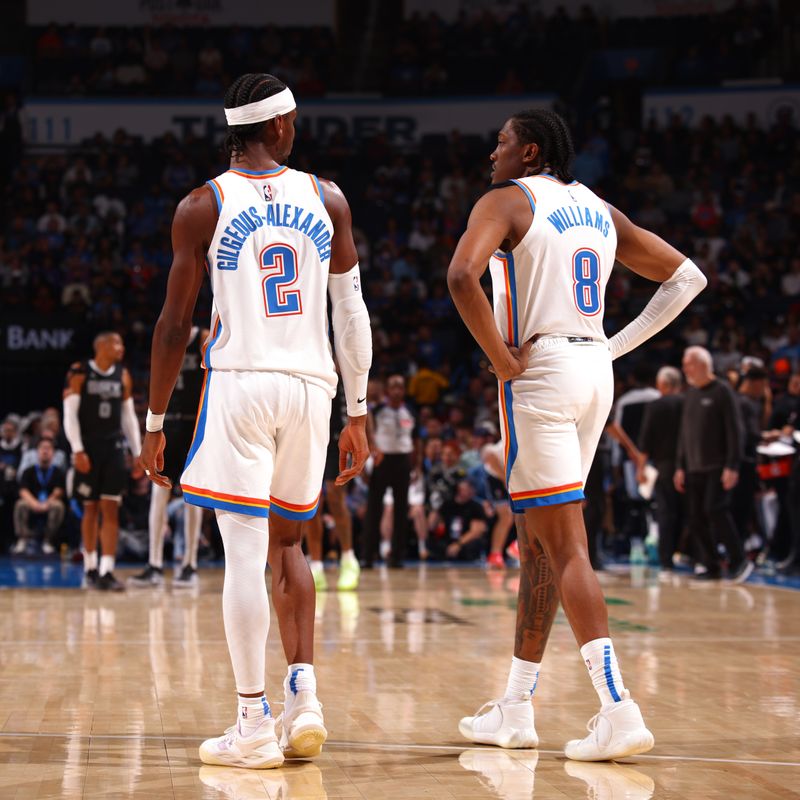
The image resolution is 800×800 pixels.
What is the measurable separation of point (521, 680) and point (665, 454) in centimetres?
763

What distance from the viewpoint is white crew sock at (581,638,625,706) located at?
370 cm

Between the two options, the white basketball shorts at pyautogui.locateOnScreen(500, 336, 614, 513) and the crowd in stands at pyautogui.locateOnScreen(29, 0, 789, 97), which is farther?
the crowd in stands at pyautogui.locateOnScreen(29, 0, 789, 97)

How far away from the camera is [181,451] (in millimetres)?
9148

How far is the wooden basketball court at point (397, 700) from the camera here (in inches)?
136

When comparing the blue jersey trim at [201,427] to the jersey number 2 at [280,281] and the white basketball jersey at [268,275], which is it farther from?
the jersey number 2 at [280,281]

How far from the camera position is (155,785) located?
3.40 meters

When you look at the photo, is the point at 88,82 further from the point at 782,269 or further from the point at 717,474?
the point at 717,474

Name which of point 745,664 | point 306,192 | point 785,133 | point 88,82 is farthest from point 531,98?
point 306,192

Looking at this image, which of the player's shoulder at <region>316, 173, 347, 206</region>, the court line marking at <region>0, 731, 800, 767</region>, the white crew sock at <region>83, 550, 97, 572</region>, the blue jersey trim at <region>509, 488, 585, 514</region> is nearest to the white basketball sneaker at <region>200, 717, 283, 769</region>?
the court line marking at <region>0, 731, 800, 767</region>

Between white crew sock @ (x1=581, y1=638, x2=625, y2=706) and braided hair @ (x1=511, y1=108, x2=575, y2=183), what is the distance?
4.84 feet

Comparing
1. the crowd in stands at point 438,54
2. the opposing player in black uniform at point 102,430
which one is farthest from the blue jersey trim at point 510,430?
the crowd in stands at point 438,54

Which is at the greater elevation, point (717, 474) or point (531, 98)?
point (531, 98)

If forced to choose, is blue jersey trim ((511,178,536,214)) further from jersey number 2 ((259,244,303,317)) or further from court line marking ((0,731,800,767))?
court line marking ((0,731,800,767))

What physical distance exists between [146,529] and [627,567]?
4.85 metres
